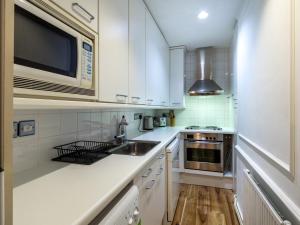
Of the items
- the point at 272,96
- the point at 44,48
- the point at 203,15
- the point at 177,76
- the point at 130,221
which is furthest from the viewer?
the point at 177,76

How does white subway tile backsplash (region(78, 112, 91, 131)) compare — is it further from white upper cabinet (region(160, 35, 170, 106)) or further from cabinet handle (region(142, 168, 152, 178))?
white upper cabinet (region(160, 35, 170, 106))

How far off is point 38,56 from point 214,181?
9.79 ft

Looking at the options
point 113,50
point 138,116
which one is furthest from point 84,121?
point 138,116

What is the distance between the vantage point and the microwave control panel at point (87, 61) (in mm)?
891

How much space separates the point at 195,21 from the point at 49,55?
209 cm

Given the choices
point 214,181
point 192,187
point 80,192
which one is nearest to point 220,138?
point 214,181

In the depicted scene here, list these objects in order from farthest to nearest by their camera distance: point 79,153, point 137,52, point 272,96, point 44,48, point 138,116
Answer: point 138,116
point 137,52
point 79,153
point 272,96
point 44,48

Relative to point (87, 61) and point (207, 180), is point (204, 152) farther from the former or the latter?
point (87, 61)

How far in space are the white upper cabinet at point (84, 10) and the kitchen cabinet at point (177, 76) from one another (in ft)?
7.79

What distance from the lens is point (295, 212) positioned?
0.73m

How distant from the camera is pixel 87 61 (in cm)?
92

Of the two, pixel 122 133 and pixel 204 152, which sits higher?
pixel 122 133

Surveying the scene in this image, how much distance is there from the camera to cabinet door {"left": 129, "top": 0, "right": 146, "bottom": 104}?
1527 mm

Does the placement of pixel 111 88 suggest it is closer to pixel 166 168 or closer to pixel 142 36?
pixel 142 36
